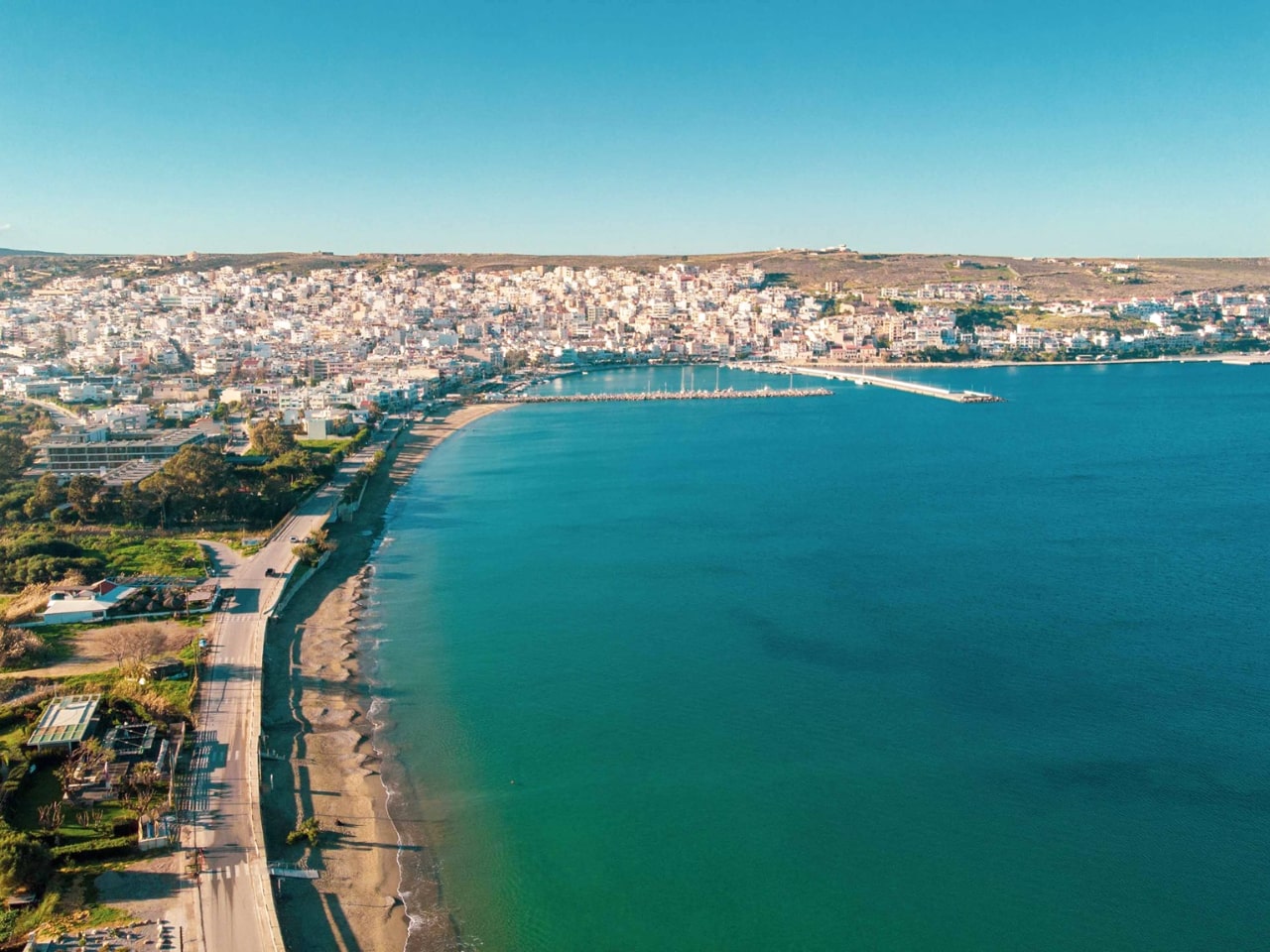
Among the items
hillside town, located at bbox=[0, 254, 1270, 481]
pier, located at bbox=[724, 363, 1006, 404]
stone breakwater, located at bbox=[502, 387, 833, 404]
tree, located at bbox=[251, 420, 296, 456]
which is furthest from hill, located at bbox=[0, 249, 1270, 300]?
tree, located at bbox=[251, 420, 296, 456]

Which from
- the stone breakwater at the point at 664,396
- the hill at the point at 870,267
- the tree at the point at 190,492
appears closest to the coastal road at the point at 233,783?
the tree at the point at 190,492

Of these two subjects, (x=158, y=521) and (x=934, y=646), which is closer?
(x=934, y=646)

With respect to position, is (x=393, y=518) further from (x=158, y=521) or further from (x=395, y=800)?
(x=395, y=800)

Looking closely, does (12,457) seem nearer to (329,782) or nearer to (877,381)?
A: (329,782)

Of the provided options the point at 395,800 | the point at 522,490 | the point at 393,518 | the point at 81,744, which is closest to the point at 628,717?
the point at 395,800

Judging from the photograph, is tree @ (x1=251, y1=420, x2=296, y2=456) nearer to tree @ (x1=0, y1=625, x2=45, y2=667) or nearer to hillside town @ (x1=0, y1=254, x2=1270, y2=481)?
hillside town @ (x1=0, y1=254, x2=1270, y2=481)

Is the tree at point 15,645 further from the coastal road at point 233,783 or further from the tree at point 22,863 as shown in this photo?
the tree at point 22,863

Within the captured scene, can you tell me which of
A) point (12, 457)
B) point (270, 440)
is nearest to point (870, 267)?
point (270, 440)
